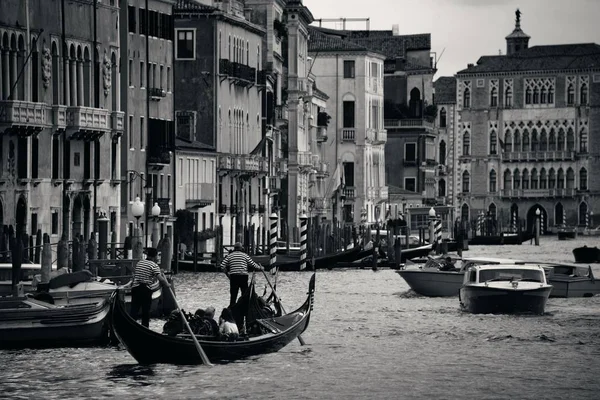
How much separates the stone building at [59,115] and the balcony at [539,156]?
71602 mm

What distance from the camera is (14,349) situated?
2892 centimetres

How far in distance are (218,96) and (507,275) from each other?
95.5 feet

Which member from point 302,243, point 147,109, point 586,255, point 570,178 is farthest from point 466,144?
point 302,243

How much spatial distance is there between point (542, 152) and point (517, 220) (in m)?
5.94

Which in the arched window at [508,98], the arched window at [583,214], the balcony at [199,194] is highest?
the arched window at [508,98]

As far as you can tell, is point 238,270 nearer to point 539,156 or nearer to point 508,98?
point 539,156

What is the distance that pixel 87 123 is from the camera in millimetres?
47656

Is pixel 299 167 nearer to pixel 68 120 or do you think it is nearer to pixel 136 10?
pixel 136 10

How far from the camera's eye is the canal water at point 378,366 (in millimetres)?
25938

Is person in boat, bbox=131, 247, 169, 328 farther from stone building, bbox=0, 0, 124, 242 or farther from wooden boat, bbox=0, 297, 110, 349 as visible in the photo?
stone building, bbox=0, 0, 124, 242

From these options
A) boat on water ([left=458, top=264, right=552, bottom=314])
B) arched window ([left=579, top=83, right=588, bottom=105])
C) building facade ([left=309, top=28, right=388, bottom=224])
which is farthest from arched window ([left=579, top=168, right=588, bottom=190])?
boat on water ([left=458, top=264, right=552, bottom=314])

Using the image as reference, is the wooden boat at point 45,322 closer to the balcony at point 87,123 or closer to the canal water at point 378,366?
the canal water at point 378,366

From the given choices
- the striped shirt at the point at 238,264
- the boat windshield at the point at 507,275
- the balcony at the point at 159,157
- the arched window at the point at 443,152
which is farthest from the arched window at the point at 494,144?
the striped shirt at the point at 238,264

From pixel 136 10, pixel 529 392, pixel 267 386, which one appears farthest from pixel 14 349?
pixel 136 10
